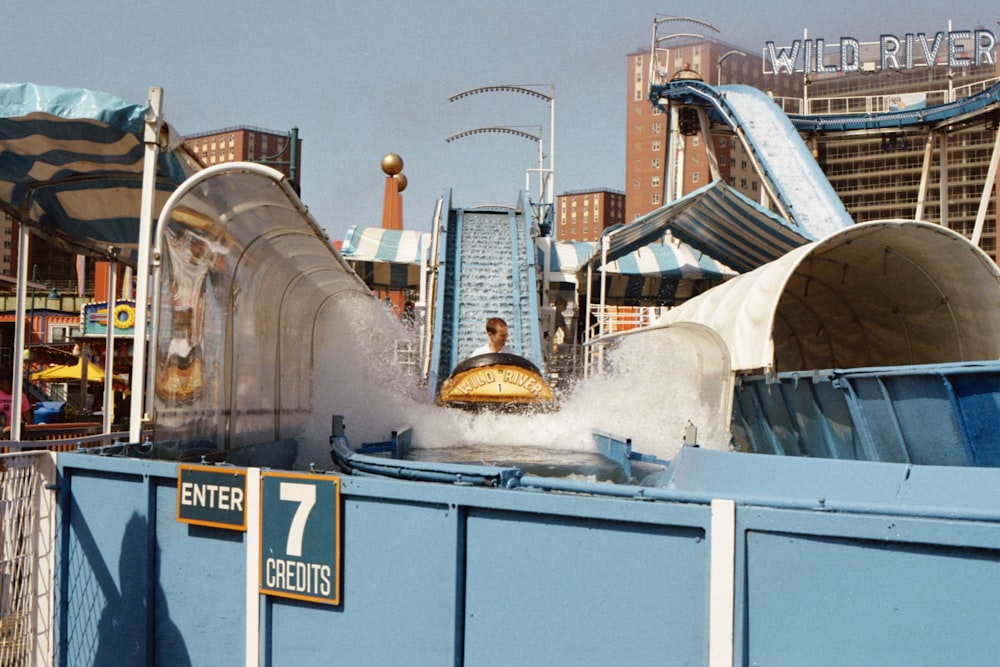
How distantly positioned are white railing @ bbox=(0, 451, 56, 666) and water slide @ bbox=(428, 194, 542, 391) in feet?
48.1

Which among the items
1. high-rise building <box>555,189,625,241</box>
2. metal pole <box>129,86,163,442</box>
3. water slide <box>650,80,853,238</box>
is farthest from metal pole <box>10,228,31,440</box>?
high-rise building <box>555,189,625,241</box>

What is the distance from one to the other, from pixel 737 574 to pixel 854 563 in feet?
1.31

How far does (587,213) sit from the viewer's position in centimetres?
17200

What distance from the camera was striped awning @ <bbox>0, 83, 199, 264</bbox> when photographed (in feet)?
21.1

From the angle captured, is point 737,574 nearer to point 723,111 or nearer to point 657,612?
point 657,612

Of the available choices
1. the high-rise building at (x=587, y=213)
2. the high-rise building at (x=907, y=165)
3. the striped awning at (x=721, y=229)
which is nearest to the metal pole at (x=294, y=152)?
the striped awning at (x=721, y=229)

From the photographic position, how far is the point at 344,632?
13.9ft

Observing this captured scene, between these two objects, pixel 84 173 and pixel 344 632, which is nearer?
pixel 344 632

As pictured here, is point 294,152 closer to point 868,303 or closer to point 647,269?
point 868,303

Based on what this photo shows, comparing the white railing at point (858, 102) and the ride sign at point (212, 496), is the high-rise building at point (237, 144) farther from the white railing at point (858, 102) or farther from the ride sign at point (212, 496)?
the ride sign at point (212, 496)

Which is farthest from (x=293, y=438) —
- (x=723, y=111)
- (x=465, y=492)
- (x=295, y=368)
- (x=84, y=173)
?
(x=723, y=111)

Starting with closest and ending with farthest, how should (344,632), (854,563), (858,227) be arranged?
(854,563) → (344,632) → (858,227)

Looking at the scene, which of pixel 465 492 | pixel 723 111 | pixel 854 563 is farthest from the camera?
pixel 723 111

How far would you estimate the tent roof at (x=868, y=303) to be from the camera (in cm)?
1077
